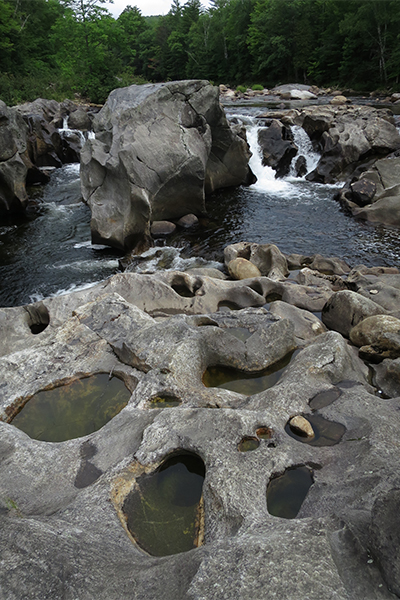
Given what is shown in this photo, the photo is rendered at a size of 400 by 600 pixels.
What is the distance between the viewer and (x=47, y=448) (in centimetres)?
300

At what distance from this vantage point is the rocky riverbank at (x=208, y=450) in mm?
1669

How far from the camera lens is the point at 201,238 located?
428 inches

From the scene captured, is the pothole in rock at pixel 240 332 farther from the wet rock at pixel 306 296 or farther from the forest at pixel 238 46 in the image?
the forest at pixel 238 46

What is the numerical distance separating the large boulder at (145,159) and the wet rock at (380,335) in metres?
6.77

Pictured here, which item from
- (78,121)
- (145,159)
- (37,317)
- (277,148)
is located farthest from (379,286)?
(78,121)

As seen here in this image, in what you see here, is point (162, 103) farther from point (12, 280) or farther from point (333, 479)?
point (333, 479)

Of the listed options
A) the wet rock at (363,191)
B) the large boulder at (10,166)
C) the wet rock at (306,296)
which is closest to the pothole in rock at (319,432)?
the wet rock at (306,296)

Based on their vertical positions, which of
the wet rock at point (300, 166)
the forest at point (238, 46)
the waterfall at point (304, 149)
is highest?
the forest at point (238, 46)

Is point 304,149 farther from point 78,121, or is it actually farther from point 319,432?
point 319,432

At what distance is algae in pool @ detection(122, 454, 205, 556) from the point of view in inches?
92.6

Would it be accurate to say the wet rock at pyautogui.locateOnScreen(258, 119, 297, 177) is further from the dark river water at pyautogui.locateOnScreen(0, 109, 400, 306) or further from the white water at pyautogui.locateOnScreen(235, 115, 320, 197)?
the dark river water at pyautogui.locateOnScreen(0, 109, 400, 306)

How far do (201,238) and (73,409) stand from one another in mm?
7847

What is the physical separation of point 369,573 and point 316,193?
1413cm

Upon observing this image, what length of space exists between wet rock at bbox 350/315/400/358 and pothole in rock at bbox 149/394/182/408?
2.44 m
